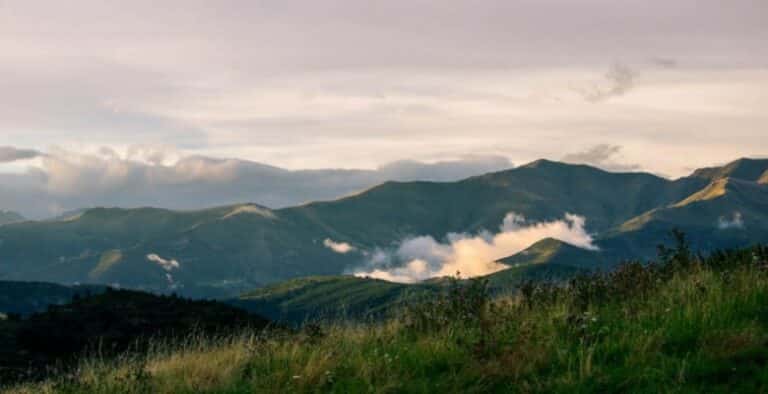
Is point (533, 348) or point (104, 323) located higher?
point (533, 348)

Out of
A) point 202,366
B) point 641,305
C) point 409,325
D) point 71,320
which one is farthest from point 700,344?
point 71,320

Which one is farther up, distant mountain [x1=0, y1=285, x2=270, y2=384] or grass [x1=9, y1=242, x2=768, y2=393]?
grass [x1=9, y1=242, x2=768, y2=393]

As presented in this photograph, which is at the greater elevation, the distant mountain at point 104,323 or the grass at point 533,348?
the grass at point 533,348

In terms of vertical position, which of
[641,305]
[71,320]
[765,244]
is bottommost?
[71,320]

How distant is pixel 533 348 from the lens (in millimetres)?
11188

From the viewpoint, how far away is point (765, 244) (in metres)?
16.3

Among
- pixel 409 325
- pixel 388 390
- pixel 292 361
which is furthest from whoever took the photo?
pixel 409 325

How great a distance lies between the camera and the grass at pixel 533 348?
32.8ft

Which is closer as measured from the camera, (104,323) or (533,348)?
(533,348)

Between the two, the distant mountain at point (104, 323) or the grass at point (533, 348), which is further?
the distant mountain at point (104, 323)

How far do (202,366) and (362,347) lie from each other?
2769 mm

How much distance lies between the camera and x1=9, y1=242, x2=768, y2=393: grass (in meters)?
9.99

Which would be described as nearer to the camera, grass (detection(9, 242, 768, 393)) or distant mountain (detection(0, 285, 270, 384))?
grass (detection(9, 242, 768, 393))

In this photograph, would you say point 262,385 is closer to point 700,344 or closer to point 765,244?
point 700,344
